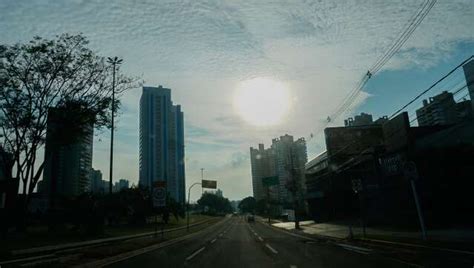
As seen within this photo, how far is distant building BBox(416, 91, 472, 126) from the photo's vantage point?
75.9ft

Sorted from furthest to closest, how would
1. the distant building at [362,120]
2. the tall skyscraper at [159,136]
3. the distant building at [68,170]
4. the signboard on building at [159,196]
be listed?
the tall skyscraper at [159,136] → the distant building at [362,120] → the distant building at [68,170] → the signboard on building at [159,196]

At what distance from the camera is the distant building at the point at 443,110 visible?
910 inches

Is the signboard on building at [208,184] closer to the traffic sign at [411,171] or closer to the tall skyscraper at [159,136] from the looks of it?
the tall skyscraper at [159,136]

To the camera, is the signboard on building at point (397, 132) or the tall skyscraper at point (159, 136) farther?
the tall skyscraper at point (159, 136)

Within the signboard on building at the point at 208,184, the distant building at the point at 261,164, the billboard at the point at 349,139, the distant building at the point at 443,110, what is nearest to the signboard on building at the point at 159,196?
the distant building at the point at 443,110

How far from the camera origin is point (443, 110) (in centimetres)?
2323

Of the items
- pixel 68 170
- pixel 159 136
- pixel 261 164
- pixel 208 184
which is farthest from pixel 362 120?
pixel 261 164

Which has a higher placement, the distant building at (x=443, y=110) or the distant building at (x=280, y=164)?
the distant building at (x=280, y=164)

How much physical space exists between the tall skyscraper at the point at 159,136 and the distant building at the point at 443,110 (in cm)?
4195

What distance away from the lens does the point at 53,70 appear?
32031 mm

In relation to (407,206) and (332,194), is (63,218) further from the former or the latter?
(332,194)

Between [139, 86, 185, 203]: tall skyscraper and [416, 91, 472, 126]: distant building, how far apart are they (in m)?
42.0

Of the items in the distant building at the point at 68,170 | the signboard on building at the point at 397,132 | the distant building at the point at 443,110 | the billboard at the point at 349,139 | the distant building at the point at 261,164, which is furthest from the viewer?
the distant building at the point at 261,164

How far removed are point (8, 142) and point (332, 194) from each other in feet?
156
